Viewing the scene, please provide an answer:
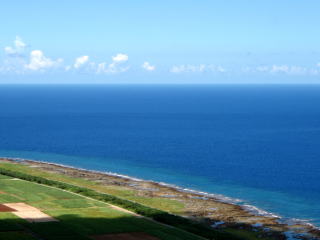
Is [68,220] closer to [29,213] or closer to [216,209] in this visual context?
[29,213]

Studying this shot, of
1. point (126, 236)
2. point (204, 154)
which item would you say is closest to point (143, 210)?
point (126, 236)

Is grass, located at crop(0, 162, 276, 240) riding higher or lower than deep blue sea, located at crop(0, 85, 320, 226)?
lower

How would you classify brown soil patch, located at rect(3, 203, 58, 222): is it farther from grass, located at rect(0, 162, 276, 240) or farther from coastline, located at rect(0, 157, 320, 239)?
coastline, located at rect(0, 157, 320, 239)

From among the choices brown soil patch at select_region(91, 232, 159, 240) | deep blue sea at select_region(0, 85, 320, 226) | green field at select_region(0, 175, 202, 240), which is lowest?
brown soil patch at select_region(91, 232, 159, 240)

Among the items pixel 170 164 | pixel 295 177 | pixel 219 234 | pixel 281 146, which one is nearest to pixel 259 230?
pixel 219 234

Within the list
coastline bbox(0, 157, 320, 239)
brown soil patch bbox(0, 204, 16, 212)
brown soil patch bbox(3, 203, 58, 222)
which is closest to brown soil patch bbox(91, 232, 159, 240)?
brown soil patch bbox(3, 203, 58, 222)

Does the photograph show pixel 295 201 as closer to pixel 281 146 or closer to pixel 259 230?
pixel 259 230
